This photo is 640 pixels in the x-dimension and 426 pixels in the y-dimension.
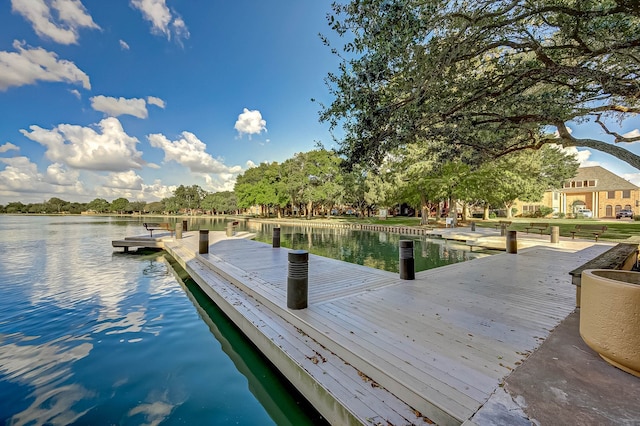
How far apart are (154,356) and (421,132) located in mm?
6917

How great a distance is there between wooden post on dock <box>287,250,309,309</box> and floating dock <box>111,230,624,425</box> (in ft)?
0.47

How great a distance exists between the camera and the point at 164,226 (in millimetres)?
16844

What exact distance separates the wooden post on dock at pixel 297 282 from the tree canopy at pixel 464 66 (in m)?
3.13

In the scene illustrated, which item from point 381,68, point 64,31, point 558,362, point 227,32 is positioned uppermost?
point 227,32

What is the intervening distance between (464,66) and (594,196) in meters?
48.2

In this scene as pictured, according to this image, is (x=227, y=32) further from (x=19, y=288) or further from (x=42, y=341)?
(x=42, y=341)

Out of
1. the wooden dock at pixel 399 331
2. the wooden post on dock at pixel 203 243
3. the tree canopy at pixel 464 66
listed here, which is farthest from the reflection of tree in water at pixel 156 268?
the tree canopy at pixel 464 66

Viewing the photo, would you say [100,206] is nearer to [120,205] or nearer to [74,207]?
[120,205]

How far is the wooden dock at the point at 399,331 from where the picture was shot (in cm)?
228

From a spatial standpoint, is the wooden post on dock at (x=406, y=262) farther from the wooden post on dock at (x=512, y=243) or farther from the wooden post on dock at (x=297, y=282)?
the wooden post on dock at (x=512, y=243)

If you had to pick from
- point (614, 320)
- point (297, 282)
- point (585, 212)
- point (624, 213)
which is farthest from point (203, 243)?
point (624, 213)

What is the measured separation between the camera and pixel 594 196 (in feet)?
127

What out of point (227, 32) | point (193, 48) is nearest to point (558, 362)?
point (227, 32)

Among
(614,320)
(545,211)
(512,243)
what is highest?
(545,211)
